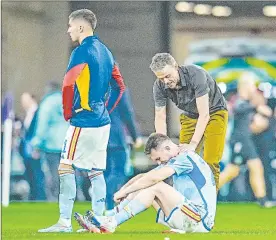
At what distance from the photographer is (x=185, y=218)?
8844 millimetres

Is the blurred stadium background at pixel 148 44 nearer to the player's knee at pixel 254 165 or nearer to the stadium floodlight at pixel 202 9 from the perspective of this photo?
the stadium floodlight at pixel 202 9

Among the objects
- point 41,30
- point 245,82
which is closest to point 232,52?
point 245,82

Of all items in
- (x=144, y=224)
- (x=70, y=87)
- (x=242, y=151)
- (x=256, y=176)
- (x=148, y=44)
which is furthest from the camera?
(x=148, y=44)

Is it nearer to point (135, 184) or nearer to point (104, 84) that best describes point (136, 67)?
point (104, 84)

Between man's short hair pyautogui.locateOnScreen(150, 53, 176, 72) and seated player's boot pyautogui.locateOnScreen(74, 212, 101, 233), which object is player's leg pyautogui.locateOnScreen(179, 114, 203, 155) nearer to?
man's short hair pyautogui.locateOnScreen(150, 53, 176, 72)

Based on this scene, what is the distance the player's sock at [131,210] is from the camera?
880 centimetres

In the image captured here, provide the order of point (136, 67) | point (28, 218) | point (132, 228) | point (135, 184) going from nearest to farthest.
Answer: point (135, 184) < point (132, 228) < point (28, 218) < point (136, 67)

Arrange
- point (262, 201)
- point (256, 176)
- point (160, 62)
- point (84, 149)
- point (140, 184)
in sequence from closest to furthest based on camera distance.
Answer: point (140, 184)
point (160, 62)
point (84, 149)
point (262, 201)
point (256, 176)

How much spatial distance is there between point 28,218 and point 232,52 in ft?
13.0

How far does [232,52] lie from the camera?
15062 mm

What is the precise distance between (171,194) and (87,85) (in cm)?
143

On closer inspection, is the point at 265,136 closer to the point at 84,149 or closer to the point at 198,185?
the point at 84,149

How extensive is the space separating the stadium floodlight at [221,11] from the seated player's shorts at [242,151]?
156 cm

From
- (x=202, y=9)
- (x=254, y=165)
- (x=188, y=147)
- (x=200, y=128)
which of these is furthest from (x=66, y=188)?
(x=202, y=9)
